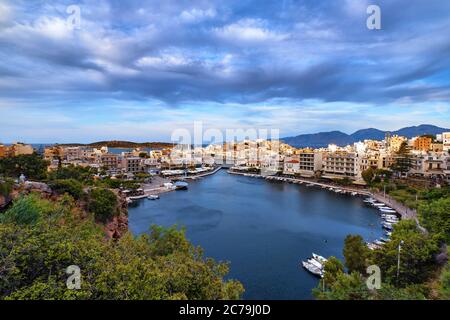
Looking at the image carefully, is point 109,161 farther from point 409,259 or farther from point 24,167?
point 409,259

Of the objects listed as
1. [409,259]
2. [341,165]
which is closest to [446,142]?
[341,165]

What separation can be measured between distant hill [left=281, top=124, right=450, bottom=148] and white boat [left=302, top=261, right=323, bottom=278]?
266 ft

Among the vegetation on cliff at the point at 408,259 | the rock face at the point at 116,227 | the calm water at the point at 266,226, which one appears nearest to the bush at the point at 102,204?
the rock face at the point at 116,227

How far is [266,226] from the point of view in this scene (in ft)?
53.2

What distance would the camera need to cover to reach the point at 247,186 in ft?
103

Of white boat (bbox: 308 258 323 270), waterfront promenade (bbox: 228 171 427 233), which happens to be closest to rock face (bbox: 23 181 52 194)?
white boat (bbox: 308 258 323 270)

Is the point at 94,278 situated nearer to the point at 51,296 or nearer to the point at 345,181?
the point at 51,296

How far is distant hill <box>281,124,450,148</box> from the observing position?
91.1 metres

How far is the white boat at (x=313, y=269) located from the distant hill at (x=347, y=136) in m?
81.2

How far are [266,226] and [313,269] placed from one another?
5978 mm

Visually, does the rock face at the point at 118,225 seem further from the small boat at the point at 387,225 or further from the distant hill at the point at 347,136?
the distant hill at the point at 347,136

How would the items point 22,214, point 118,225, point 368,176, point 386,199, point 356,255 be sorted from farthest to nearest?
point 368,176, point 386,199, point 118,225, point 356,255, point 22,214

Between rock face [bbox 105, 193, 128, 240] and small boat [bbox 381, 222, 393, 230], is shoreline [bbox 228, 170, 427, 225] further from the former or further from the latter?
rock face [bbox 105, 193, 128, 240]
